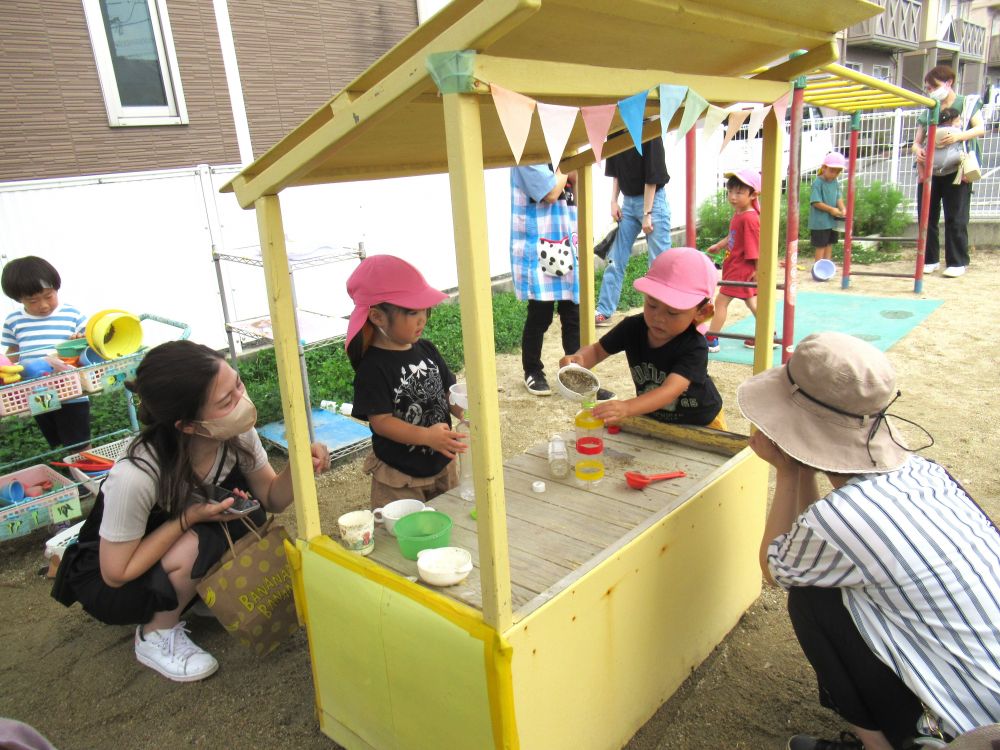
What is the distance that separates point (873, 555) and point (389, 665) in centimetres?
120

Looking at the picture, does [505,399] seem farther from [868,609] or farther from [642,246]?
[642,246]

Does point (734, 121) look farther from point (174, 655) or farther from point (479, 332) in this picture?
point (174, 655)

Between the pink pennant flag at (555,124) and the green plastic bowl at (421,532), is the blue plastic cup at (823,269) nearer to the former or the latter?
the green plastic bowl at (421,532)

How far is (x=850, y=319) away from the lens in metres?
6.68

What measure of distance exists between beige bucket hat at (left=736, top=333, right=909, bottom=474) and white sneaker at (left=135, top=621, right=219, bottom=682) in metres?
2.12

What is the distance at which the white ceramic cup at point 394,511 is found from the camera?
214cm

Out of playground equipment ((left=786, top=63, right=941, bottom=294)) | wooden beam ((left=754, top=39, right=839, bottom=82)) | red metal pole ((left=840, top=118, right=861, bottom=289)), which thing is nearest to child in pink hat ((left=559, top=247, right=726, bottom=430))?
wooden beam ((left=754, top=39, right=839, bottom=82))

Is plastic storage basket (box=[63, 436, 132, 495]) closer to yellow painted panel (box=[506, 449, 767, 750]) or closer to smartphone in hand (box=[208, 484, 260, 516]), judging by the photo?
smartphone in hand (box=[208, 484, 260, 516])

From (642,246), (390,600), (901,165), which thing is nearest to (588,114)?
(390,600)

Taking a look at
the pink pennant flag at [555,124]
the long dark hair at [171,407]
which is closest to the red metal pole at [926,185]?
the pink pennant flag at [555,124]

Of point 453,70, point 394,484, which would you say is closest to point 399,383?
point 394,484

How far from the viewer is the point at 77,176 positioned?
206 inches

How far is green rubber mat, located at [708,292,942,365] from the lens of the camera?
5977 millimetres

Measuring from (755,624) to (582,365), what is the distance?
118cm
